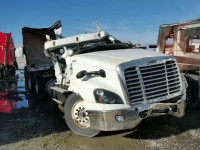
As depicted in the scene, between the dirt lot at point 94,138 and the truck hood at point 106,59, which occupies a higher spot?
the truck hood at point 106,59

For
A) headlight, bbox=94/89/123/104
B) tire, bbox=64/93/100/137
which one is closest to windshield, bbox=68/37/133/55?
tire, bbox=64/93/100/137

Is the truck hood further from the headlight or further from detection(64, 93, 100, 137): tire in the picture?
detection(64, 93, 100, 137): tire

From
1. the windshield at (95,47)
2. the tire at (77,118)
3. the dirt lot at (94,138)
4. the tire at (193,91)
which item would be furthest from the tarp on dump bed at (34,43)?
the tire at (193,91)

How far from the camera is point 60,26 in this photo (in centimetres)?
1002

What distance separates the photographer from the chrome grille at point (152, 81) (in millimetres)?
4176

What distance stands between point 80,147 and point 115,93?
118 centimetres

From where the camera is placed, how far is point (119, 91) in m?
4.09

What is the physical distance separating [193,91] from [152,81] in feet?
8.18

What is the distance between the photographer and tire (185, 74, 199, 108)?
624 centimetres

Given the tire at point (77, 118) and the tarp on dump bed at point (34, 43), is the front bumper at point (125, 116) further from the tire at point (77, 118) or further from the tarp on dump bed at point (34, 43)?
the tarp on dump bed at point (34, 43)

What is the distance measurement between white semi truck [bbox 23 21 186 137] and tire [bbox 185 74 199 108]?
1672mm

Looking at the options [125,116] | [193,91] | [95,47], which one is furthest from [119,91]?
[193,91]

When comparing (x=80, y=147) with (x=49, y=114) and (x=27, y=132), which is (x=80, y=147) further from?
(x=49, y=114)

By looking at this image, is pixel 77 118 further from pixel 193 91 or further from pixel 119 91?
pixel 193 91
